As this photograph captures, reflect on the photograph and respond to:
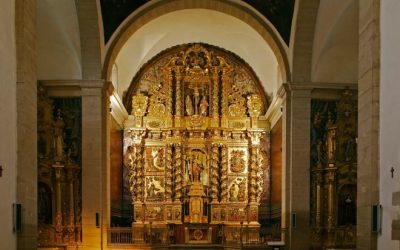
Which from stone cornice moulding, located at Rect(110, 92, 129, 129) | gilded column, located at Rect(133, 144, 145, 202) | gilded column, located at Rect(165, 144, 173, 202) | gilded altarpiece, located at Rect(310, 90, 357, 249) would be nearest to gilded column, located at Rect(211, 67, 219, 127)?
gilded column, located at Rect(165, 144, 173, 202)

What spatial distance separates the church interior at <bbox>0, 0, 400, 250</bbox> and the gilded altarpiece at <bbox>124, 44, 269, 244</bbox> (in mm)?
57

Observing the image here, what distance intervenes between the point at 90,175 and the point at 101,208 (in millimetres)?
956

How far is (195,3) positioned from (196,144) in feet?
22.8

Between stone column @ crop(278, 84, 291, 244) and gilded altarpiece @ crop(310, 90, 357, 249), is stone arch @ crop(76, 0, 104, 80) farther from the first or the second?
gilded altarpiece @ crop(310, 90, 357, 249)

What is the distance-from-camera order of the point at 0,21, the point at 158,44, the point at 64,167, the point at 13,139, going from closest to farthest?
the point at 0,21 → the point at 13,139 → the point at 64,167 → the point at 158,44

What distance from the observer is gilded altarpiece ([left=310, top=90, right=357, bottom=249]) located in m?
15.6

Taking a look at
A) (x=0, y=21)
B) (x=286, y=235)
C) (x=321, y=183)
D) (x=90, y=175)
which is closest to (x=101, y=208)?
(x=90, y=175)

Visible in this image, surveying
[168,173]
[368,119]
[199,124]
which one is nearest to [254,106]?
[199,124]

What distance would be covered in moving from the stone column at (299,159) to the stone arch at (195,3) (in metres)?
0.78

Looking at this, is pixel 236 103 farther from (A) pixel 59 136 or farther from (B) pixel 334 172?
(A) pixel 59 136

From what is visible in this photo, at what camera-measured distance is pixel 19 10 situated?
315 inches

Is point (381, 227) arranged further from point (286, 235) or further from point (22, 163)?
point (286, 235)

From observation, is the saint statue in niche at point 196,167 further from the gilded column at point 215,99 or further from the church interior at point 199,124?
the gilded column at point 215,99

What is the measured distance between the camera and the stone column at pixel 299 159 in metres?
15.6
